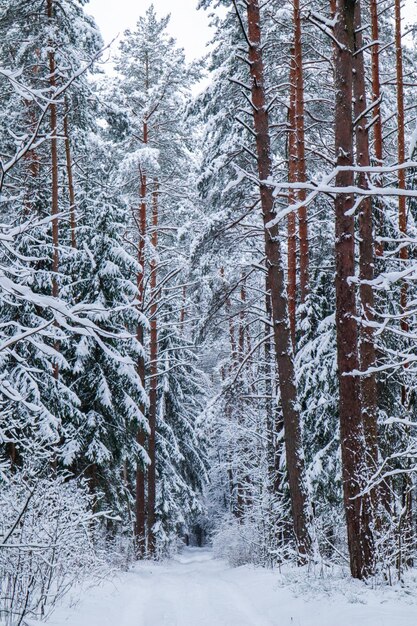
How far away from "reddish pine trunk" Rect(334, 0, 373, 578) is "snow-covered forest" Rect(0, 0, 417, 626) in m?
0.03

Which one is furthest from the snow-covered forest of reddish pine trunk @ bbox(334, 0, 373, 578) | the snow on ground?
the snow on ground

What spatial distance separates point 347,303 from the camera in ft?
24.6

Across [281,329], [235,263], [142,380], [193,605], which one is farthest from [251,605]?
[142,380]

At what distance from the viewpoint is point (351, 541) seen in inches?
280

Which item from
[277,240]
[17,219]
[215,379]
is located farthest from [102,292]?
[215,379]

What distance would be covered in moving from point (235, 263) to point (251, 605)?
965 centimetres

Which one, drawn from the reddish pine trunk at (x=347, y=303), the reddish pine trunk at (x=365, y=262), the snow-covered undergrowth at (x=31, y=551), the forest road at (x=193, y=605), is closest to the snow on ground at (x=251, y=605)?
the forest road at (x=193, y=605)

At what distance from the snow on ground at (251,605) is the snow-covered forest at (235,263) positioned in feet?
0.76

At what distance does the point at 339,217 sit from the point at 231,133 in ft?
27.4

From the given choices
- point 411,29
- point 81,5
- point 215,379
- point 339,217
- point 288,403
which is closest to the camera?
point 339,217

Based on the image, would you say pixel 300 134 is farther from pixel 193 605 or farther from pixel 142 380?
pixel 193 605

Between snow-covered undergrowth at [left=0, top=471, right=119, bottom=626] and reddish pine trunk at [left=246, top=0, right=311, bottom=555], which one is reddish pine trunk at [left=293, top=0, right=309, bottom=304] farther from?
snow-covered undergrowth at [left=0, top=471, right=119, bottom=626]

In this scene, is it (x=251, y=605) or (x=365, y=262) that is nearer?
(x=251, y=605)

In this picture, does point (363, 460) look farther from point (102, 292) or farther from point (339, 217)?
point (102, 292)
